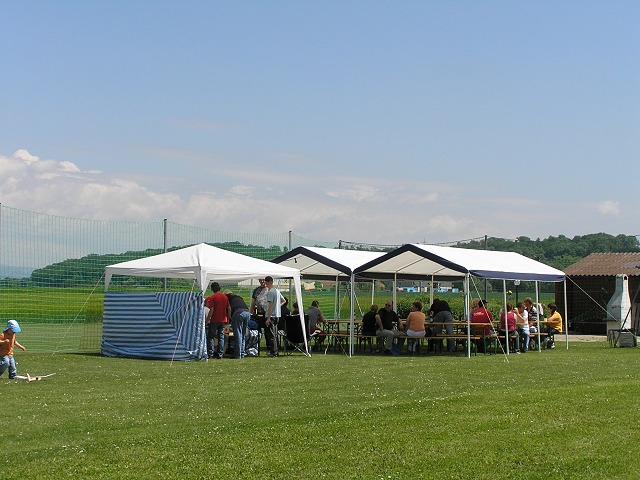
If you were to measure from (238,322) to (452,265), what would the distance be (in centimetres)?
465

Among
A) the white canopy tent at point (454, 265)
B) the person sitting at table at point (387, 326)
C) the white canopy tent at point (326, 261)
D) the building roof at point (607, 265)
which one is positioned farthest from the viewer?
the building roof at point (607, 265)

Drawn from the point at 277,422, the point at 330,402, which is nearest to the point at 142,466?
the point at 277,422

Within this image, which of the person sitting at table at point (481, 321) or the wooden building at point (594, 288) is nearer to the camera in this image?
the person sitting at table at point (481, 321)

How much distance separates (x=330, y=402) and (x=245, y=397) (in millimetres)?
1201

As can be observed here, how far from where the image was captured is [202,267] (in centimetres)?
1845

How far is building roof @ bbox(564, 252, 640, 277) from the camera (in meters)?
33.6

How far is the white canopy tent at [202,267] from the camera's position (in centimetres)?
1866

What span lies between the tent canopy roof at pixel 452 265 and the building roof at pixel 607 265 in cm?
1008

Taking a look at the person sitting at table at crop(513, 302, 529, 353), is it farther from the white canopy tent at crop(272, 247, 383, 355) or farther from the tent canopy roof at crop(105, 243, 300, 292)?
the tent canopy roof at crop(105, 243, 300, 292)

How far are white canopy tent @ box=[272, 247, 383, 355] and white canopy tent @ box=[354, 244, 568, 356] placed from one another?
0.42m

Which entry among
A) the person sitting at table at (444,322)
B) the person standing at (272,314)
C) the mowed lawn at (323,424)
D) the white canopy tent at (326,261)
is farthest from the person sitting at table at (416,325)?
the mowed lawn at (323,424)

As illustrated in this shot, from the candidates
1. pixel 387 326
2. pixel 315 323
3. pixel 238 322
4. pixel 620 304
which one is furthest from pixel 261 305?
pixel 620 304

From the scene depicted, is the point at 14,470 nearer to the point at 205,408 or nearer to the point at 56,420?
the point at 56,420

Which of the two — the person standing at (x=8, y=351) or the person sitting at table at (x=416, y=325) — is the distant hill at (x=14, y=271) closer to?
the person standing at (x=8, y=351)
